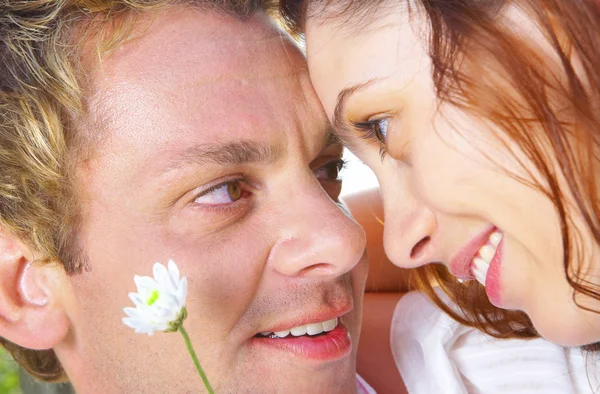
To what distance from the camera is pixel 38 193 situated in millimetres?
1700

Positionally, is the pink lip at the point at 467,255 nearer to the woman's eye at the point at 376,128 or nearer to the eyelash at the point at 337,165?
the woman's eye at the point at 376,128

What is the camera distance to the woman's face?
1.31 m

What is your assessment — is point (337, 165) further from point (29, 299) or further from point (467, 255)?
point (29, 299)

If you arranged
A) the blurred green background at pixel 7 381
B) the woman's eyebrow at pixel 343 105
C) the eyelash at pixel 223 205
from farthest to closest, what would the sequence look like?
the blurred green background at pixel 7 381, the eyelash at pixel 223 205, the woman's eyebrow at pixel 343 105

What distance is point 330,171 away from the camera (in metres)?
1.98

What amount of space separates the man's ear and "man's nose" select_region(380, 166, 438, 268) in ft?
2.43

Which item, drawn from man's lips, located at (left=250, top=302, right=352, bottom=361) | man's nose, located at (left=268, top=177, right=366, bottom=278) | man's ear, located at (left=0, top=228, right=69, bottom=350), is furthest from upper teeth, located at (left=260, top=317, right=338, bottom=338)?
man's ear, located at (left=0, top=228, right=69, bottom=350)

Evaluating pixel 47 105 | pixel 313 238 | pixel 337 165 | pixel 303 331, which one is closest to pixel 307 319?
pixel 303 331

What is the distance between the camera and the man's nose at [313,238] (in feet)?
5.24

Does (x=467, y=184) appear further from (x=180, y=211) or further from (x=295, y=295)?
(x=180, y=211)

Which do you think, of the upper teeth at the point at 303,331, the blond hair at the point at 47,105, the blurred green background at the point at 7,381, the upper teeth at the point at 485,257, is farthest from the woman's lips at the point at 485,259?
the blurred green background at the point at 7,381

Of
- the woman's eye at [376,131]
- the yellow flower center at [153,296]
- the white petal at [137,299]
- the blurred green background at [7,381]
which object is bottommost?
the blurred green background at [7,381]

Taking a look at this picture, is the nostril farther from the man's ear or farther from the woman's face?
the man's ear

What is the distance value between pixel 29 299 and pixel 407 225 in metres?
0.87
